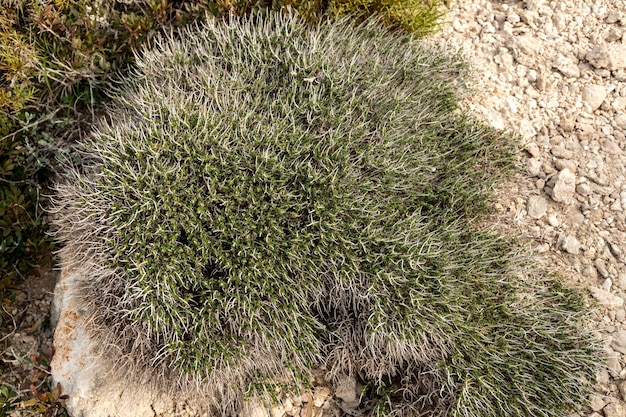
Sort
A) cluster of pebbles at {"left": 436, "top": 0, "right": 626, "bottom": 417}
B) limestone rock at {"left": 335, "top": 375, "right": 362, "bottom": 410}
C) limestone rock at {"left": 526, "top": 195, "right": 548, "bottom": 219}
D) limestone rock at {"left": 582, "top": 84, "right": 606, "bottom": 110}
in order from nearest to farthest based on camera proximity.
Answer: limestone rock at {"left": 335, "top": 375, "right": 362, "bottom": 410} < cluster of pebbles at {"left": 436, "top": 0, "right": 626, "bottom": 417} < limestone rock at {"left": 526, "top": 195, "right": 548, "bottom": 219} < limestone rock at {"left": 582, "top": 84, "right": 606, "bottom": 110}

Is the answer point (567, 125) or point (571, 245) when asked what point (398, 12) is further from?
point (571, 245)

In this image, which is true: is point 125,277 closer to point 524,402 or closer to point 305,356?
point 305,356

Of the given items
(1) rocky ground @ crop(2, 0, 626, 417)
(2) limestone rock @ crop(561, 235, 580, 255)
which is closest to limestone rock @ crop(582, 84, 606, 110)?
(1) rocky ground @ crop(2, 0, 626, 417)

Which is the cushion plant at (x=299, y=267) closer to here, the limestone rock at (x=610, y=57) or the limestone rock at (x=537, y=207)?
the limestone rock at (x=537, y=207)

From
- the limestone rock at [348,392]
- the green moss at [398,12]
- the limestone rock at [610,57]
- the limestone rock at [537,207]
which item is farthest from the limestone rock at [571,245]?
the green moss at [398,12]

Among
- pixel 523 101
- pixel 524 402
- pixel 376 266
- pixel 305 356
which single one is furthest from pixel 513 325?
pixel 523 101

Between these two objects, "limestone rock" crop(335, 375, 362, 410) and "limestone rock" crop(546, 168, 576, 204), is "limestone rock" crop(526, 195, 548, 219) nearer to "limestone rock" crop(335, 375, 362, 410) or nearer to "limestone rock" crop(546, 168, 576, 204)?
"limestone rock" crop(546, 168, 576, 204)
